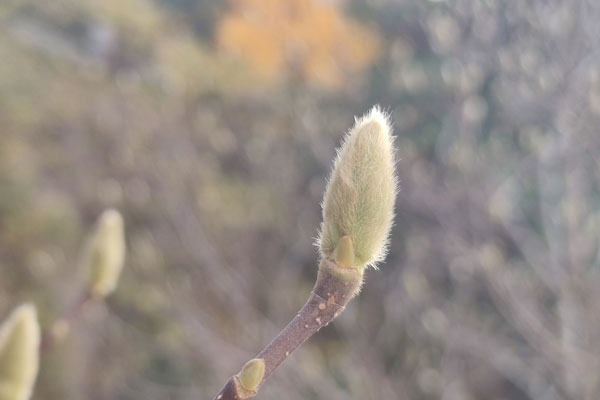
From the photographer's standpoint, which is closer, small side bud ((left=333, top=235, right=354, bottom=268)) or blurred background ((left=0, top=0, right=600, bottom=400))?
small side bud ((left=333, top=235, right=354, bottom=268))

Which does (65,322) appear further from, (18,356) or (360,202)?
(360,202)

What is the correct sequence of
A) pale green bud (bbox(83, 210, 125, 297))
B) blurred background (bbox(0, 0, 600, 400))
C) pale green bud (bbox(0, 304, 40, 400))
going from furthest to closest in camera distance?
blurred background (bbox(0, 0, 600, 400)) < pale green bud (bbox(83, 210, 125, 297)) < pale green bud (bbox(0, 304, 40, 400))

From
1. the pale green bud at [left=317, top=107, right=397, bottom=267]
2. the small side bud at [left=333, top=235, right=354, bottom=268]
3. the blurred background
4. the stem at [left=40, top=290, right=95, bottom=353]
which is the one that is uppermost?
the blurred background

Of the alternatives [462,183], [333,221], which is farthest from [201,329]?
[333,221]

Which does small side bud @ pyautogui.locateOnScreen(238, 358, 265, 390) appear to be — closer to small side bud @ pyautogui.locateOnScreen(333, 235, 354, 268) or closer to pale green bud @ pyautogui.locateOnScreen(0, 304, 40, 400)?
small side bud @ pyautogui.locateOnScreen(333, 235, 354, 268)

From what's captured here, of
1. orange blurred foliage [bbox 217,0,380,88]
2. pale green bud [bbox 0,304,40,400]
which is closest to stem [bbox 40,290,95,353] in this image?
pale green bud [bbox 0,304,40,400]

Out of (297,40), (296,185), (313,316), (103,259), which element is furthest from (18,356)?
(297,40)

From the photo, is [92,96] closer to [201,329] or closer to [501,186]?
[201,329]

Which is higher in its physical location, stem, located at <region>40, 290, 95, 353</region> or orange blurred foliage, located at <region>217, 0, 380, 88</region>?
orange blurred foliage, located at <region>217, 0, 380, 88</region>
